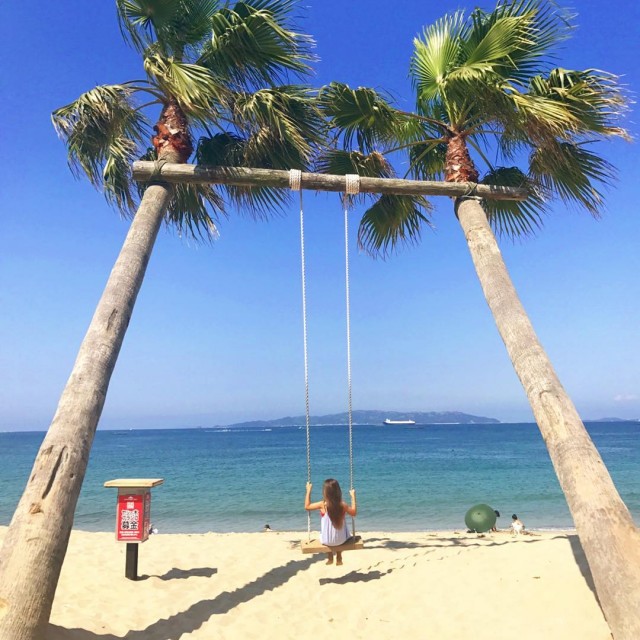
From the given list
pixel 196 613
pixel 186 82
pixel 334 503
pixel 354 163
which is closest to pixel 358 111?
pixel 354 163

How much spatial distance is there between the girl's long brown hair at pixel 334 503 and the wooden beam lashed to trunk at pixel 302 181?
12.9ft

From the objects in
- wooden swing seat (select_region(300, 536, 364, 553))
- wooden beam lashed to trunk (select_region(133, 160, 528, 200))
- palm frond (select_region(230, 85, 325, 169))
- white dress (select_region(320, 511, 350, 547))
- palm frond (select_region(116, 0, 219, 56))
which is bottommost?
wooden swing seat (select_region(300, 536, 364, 553))

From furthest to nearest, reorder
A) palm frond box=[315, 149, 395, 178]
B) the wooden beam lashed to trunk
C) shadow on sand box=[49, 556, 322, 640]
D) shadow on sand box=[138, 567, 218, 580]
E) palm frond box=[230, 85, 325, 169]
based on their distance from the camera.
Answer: palm frond box=[315, 149, 395, 178]
shadow on sand box=[138, 567, 218, 580]
palm frond box=[230, 85, 325, 169]
the wooden beam lashed to trunk
shadow on sand box=[49, 556, 322, 640]

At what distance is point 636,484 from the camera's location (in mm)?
30094

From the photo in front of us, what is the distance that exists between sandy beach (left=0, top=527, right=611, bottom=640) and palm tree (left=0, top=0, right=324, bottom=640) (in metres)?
2.39

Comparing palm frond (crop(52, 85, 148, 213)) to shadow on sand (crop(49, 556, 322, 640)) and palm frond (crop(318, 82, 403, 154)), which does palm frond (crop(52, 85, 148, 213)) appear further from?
shadow on sand (crop(49, 556, 322, 640))

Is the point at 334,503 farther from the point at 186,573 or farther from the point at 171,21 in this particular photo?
the point at 171,21

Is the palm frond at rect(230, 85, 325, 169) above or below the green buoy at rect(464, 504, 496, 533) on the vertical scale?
above

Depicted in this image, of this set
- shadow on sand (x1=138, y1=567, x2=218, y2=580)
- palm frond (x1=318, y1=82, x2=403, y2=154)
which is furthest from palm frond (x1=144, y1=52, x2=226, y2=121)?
shadow on sand (x1=138, y1=567, x2=218, y2=580)

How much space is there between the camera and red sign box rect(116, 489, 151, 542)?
23.3 feet

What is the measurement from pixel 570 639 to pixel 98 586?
5400 mm

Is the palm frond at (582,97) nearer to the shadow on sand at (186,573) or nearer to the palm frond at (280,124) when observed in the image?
the palm frond at (280,124)

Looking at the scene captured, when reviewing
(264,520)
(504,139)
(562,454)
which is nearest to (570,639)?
(562,454)

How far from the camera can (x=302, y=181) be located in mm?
6664
